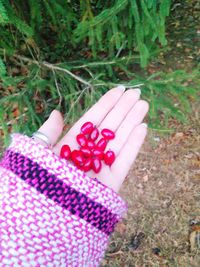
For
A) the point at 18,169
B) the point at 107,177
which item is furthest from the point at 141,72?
the point at 18,169

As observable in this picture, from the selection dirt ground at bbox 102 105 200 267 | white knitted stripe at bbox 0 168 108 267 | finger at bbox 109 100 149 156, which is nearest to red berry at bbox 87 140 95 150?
finger at bbox 109 100 149 156

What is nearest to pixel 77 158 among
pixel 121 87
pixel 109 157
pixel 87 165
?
pixel 87 165

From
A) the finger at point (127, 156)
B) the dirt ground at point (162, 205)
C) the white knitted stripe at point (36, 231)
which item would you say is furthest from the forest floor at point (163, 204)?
the white knitted stripe at point (36, 231)

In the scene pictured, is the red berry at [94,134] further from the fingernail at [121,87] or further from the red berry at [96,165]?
the fingernail at [121,87]

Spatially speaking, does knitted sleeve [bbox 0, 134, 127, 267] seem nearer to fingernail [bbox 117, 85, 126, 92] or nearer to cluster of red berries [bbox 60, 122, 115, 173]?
cluster of red berries [bbox 60, 122, 115, 173]

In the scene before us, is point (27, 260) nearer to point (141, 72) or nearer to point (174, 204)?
point (174, 204)

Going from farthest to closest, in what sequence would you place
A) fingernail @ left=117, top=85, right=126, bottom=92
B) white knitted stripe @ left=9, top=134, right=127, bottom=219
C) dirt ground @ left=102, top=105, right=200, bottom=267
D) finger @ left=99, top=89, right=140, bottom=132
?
dirt ground @ left=102, top=105, right=200, bottom=267
fingernail @ left=117, top=85, right=126, bottom=92
finger @ left=99, top=89, right=140, bottom=132
white knitted stripe @ left=9, top=134, right=127, bottom=219
